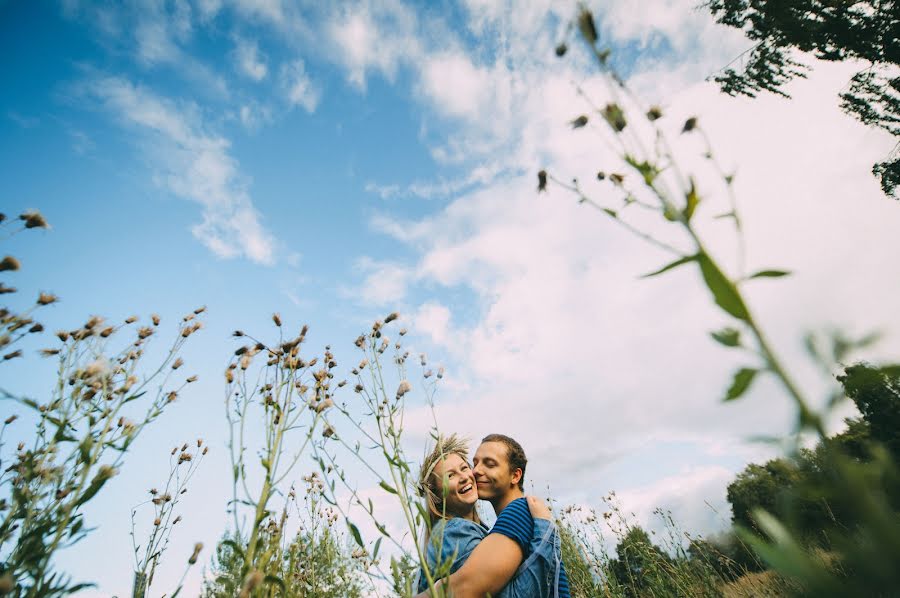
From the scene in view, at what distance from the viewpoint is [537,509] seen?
8.04 ft

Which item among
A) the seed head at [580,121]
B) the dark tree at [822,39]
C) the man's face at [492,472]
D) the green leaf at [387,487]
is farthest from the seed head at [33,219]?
the dark tree at [822,39]

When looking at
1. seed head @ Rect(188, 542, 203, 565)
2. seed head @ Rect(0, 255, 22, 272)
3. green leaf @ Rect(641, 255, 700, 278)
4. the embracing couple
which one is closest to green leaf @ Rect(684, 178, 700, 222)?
green leaf @ Rect(641, 255, 700, 278)

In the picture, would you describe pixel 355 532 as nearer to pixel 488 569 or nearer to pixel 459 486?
pixel 488 569

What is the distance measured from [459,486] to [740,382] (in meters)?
2.59

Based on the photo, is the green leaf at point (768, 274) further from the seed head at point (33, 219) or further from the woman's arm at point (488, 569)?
the seed head at point (33, 219)

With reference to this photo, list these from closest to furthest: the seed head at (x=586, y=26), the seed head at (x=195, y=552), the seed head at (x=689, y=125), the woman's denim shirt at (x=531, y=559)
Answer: the seed head at (x=586, y=26) → the seed head at (x=689, y=125) → the seed head at (x=195, y=552) → the woman's denim shirt at (x=531, y=559)

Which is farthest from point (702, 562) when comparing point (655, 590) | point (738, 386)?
point (738, 386)

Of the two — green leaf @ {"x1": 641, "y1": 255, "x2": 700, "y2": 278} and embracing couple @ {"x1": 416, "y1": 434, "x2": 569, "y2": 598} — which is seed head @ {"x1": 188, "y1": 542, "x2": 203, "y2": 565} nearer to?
embracing couple @ {"x1": 416, "y1": 434, "x2": 569, "y2": 598}

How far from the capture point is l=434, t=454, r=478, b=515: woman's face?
2801 millimetres

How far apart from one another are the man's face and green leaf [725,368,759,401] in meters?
2.68

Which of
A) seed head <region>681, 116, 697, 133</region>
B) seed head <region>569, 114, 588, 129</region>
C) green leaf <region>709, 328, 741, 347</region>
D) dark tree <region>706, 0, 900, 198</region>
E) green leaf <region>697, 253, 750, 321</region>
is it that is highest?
dark tree <region>706, 0, 900, 198</region>

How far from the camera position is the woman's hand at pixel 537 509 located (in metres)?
2.40

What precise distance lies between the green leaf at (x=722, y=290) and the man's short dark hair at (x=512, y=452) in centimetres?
279

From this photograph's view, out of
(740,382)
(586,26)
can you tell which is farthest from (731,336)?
(586,26)
